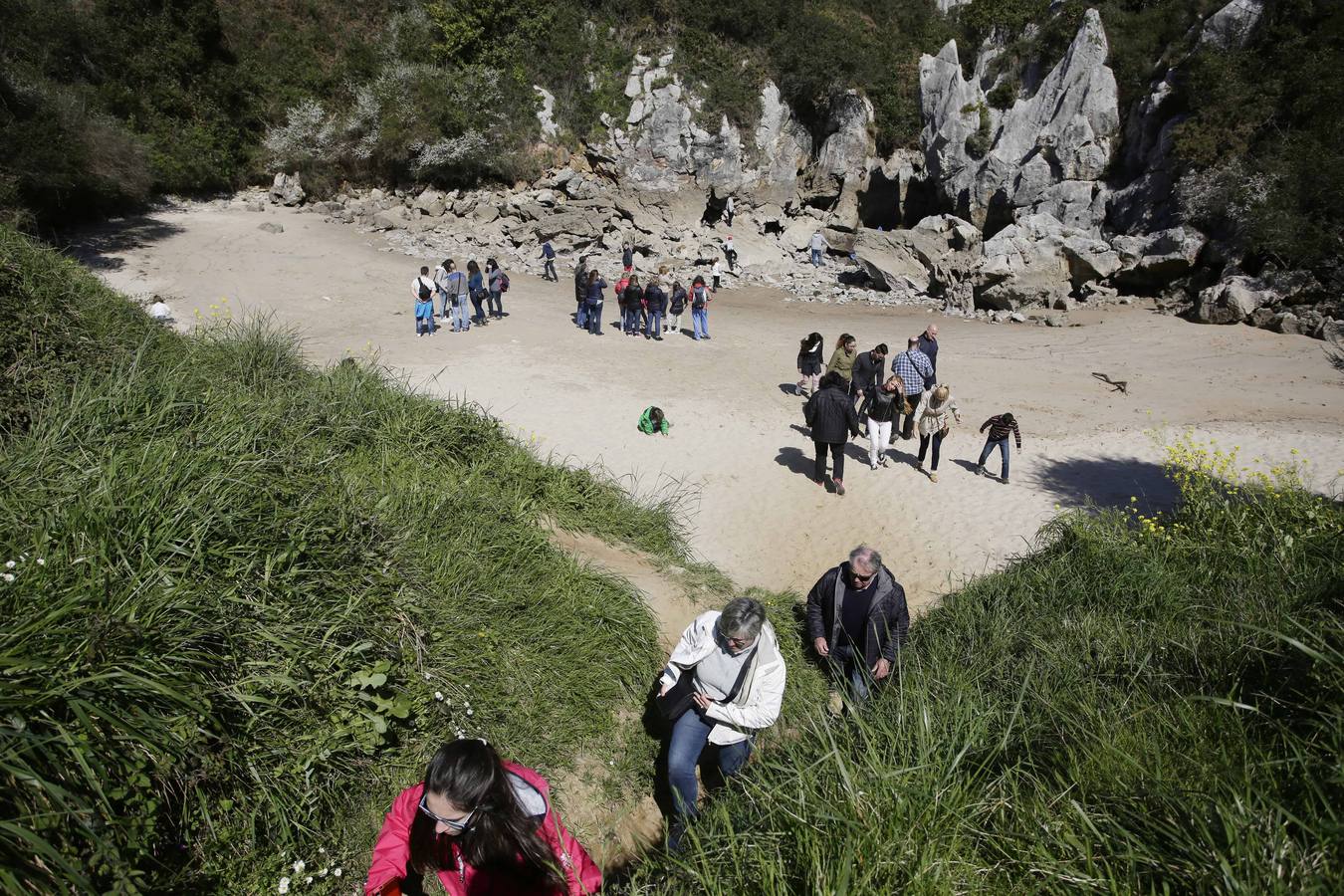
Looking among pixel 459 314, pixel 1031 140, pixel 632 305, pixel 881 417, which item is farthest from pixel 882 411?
pixel 1031 140

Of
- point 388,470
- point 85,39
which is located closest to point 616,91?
point 85,39

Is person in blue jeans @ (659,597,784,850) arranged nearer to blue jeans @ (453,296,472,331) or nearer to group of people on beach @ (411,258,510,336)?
group of people on beach @ (411,258,510,336)

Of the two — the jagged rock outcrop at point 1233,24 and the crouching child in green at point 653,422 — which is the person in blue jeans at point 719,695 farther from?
the jagged rock outcrop at point 1233,24

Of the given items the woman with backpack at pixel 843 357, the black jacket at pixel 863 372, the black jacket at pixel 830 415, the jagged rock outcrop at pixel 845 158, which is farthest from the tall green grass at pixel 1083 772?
the jagged rock outcrop at pixel 845 158

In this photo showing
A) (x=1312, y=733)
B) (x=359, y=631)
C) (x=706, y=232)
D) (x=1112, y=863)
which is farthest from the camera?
(x=706, y=232)

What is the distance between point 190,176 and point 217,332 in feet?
75.7

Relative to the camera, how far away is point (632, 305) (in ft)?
52.4

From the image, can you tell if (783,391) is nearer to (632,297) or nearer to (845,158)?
(632,297)

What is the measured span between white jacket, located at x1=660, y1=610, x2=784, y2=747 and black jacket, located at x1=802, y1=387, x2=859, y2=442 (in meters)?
5.28

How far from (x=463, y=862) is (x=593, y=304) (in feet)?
46.6

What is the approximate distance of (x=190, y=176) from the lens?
2489 centimetres

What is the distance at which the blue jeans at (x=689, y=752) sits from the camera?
3.62 metres

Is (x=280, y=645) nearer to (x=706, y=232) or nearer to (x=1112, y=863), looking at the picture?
(x=1112, y=863)

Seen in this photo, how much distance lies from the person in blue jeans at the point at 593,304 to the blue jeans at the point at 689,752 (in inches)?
510
